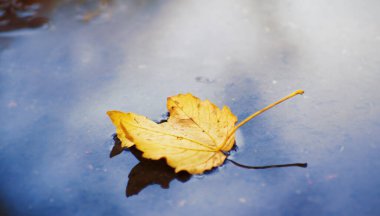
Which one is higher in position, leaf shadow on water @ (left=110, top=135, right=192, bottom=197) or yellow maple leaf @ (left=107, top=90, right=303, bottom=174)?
yellow maple leaf @ (left=107, top=90, right=303, bottom=174)

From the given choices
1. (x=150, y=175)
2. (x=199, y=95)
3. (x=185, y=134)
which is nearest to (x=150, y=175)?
(x=150, y=175)

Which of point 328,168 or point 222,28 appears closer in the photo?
point 328,168

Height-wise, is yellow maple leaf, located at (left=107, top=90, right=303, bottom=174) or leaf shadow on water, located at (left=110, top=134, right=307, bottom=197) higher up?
yellow maple leaf, located at (left=107, top=90, right=303, bottom=174)

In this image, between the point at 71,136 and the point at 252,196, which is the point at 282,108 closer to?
the point at 252,196

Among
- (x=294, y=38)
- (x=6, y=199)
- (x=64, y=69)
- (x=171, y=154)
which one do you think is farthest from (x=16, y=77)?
(x=294, y=38)
